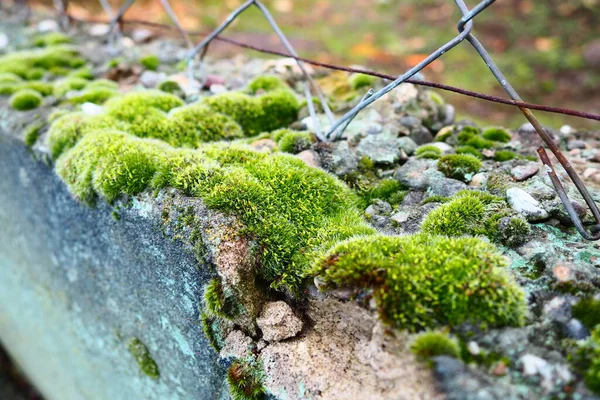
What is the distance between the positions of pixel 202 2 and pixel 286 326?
31.7 ft

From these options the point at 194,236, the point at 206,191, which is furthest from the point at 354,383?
the point at 206,191

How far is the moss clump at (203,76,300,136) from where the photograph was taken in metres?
3.01

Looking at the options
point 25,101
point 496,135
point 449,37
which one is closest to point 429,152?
point 496,135

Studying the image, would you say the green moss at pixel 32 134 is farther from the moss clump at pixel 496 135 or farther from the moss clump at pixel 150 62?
the moss clump at pixel 496 135

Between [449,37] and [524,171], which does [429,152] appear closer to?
[524,171]

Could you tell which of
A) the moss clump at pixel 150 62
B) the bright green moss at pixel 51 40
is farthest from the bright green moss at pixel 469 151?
the bright green moss at pixel 51 40

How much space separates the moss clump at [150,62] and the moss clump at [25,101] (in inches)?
37.0

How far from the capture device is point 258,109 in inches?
120

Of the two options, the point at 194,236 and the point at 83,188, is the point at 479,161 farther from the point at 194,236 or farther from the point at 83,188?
the point at 83,188

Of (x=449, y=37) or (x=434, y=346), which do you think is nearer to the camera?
(x=434, y=346)

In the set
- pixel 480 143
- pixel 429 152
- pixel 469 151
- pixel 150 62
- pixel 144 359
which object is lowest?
pixel 144 359

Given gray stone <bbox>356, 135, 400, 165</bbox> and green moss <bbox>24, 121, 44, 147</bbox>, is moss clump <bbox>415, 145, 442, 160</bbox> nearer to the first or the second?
gray stone <bbox>356, 135, 400, 165</bbox>

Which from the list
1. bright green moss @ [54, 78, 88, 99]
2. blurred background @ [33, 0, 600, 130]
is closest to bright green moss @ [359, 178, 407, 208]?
bright green moss @ [54, 78, 88, 99]

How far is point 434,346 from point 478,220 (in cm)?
74
